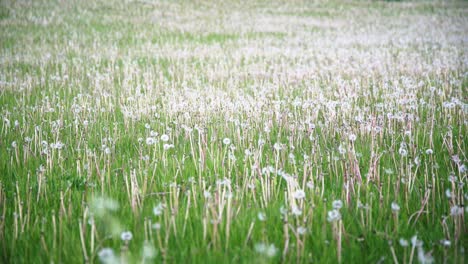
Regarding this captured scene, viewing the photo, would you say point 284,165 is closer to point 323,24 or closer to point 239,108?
point 239,108

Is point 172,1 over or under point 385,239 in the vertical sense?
over

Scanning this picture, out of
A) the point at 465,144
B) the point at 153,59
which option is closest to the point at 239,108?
the point at 465,144

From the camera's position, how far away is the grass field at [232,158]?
2.46 m

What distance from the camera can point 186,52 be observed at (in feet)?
44.1

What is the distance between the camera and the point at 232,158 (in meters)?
3.50

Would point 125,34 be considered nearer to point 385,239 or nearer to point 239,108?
point 239,108

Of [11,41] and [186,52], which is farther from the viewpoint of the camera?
[11,41]

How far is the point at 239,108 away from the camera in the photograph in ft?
19.9

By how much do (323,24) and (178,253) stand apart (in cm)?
2539

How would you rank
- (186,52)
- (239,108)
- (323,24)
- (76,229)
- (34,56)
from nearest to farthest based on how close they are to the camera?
1. (76,229)
2. (239,108)
3. (34,56)
4. (186,52)
5. (323,24)

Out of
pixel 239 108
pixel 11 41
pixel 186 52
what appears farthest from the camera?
pixel 11 41

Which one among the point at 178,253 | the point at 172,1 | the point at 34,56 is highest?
the point at 172,1

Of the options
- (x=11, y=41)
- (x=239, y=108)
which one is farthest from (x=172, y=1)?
(x=239, y=108)

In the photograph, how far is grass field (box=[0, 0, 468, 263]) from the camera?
2459 mm
